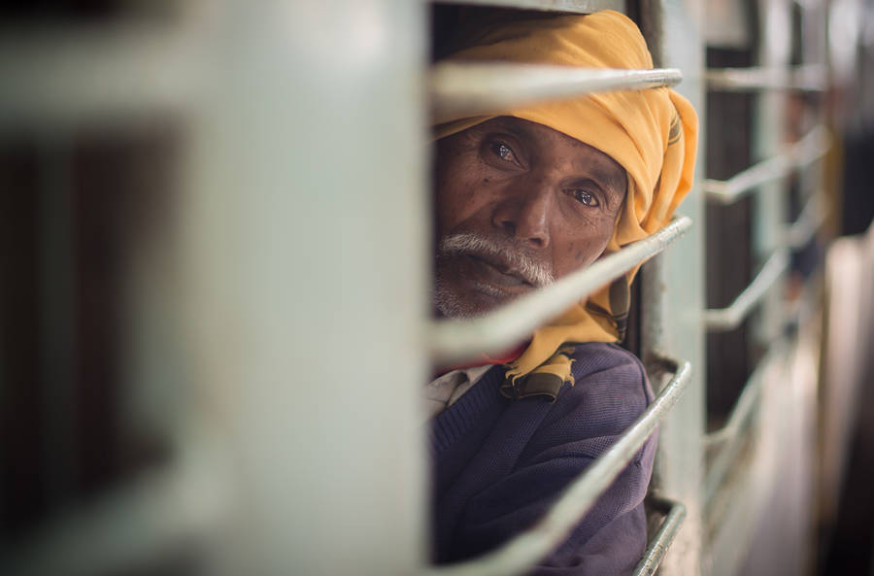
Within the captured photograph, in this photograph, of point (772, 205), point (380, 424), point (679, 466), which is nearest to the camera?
point (380, 424)

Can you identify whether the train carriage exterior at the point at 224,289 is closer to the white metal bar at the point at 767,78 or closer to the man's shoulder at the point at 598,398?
the man's shoulder at the point at 598,398

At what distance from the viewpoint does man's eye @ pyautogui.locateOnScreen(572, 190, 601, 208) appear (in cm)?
102

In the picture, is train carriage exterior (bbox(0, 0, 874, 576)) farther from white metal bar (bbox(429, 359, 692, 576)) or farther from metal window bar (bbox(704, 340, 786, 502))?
metal window bar (bbox(704, 340, 786, 502))

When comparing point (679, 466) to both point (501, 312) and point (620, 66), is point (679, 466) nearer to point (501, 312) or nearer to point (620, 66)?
point (620, 66)

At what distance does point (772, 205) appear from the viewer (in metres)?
2.32

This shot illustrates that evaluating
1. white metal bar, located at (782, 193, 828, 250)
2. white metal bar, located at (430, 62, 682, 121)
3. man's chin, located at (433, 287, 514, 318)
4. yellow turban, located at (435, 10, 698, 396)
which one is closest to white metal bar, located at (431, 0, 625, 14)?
yellow turban, located at (435, 10, 698, 396)

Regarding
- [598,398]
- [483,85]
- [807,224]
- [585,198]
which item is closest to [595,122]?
[585,198]

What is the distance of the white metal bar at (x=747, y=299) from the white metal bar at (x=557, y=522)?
24.2 inches

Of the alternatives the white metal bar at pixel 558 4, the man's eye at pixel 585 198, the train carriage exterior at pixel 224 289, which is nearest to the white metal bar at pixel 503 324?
the train carriage exterior at pixel 224 289

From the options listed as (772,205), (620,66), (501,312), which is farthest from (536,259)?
(772,205)

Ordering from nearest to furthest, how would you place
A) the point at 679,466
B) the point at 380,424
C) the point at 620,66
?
the point at 380,424, the point at 620,66, the point at 679,466

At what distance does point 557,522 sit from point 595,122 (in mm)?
542

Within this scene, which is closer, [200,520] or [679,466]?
[200,520]

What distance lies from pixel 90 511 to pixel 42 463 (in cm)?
5
